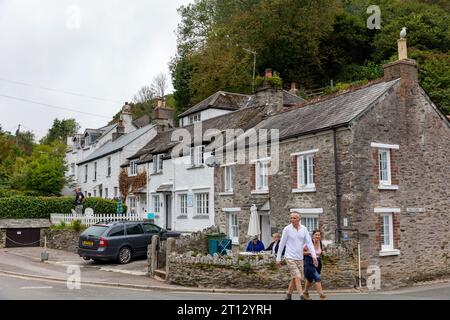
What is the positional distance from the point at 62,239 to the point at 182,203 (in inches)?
286

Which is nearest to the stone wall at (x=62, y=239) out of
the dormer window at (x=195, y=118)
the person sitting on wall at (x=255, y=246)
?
the person sitting on wall at (x=255, y=246)

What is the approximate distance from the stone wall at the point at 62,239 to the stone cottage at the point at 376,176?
11.4 m

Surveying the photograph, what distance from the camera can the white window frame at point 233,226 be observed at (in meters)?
23.8

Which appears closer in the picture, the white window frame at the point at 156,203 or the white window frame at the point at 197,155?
the white window frame at the point at 197,155

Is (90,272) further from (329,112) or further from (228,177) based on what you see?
(329,112)

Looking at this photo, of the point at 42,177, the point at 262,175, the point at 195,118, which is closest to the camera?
the point at 262,175

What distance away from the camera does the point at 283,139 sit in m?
20.5

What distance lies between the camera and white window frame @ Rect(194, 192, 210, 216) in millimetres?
27122

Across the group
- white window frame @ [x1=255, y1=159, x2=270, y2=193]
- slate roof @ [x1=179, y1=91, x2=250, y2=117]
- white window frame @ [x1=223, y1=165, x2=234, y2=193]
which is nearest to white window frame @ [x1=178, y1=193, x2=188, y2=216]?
white window frame @ [x1=223, y1=165, x2=234, y2=193]

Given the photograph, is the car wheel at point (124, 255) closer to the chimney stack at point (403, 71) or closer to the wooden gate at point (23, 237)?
the wooden gate at point (23, 237)

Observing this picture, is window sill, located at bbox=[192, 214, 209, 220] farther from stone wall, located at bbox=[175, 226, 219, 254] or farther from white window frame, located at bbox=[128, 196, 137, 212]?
white window frame, located at bbox=[128, 196, 137, 212]

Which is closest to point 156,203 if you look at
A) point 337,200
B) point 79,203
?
point 79,203

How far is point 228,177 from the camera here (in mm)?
24922

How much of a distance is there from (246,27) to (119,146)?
18.8 metres
